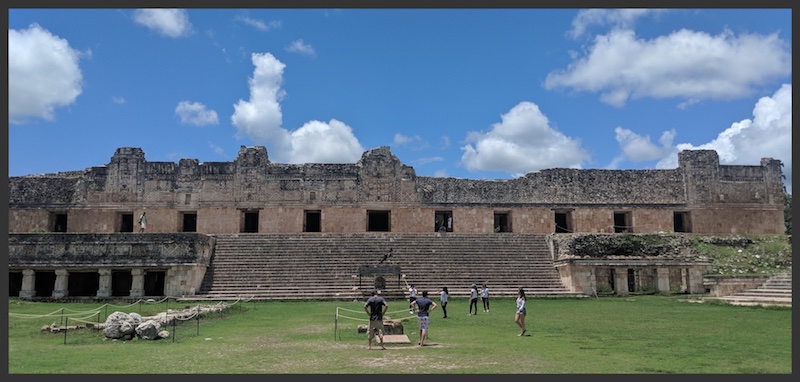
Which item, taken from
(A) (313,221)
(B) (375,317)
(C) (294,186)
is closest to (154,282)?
(C) (294,186)

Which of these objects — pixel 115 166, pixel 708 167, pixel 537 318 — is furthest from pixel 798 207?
pixel 115 166

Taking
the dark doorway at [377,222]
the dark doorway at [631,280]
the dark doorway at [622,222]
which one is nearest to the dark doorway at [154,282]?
the dark doorway at [377,222]

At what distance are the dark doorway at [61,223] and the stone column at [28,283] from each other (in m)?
9.46

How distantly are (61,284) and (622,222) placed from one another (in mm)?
26108

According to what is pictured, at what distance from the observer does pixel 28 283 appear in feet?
73.6

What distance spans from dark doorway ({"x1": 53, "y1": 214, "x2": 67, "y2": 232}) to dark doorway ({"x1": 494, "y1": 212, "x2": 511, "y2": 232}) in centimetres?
2204

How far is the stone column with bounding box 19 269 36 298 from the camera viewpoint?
2227 centimetres

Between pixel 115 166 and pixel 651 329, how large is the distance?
27248 mm

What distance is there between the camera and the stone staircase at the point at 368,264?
22.0m

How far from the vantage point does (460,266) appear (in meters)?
24.2

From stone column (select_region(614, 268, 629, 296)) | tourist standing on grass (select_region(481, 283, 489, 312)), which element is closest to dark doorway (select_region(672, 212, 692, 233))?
stone column (select_region(614, 268, 629, 296))

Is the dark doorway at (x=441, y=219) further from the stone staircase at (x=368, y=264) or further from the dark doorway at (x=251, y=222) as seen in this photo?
the dark doorway at (x=251, y=222)

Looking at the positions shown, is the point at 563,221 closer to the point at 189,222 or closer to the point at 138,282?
the point at 189,222

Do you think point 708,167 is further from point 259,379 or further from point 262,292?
point 259,379
